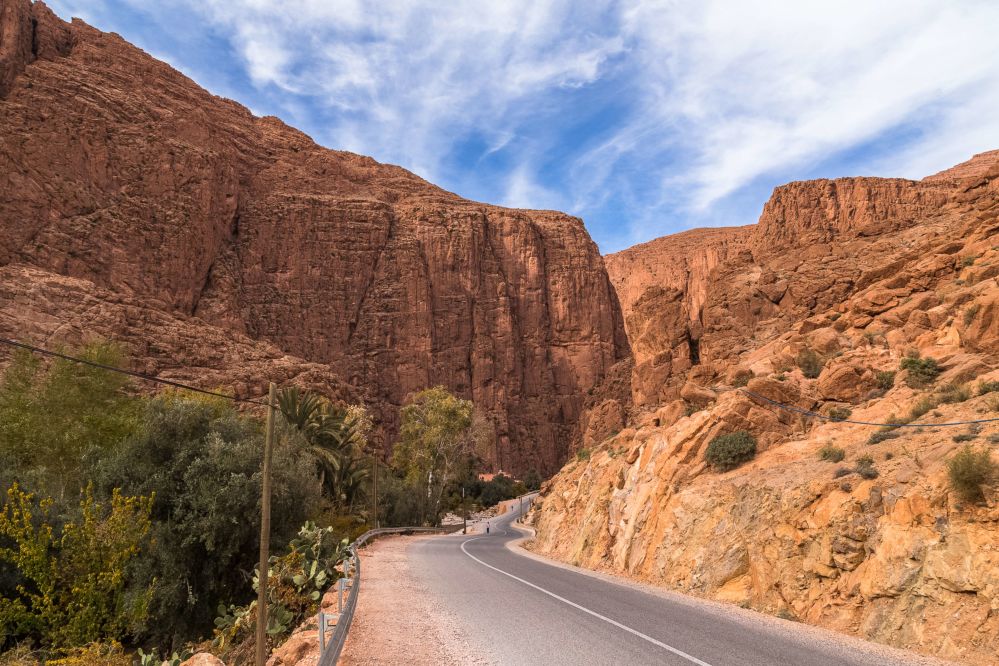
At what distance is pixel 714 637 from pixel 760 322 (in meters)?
24.4

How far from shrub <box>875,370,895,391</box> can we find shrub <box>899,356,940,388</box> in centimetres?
58

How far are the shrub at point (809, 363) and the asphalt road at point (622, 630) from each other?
9786 millimetres

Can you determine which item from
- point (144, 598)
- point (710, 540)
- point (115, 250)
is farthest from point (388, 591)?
point (115, 250)

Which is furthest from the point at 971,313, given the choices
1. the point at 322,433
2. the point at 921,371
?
the point at 322,433

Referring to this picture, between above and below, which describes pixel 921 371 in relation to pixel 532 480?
above

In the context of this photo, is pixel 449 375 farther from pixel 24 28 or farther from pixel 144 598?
pixel 144 598

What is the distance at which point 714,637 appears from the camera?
9.44 m

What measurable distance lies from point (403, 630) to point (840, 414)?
1285cm

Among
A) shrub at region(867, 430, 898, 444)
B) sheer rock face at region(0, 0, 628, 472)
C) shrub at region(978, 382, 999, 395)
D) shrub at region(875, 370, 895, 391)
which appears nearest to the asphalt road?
shrub at region(867, 430, 898, 444)

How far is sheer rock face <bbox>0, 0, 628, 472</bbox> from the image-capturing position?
66.2 metres

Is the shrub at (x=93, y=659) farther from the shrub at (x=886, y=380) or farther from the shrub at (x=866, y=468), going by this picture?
the shrub at (x=886, y=380)

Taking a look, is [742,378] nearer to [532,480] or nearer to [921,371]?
[921,371]

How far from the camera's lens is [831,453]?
14578mm

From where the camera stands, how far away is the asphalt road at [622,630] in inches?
326
